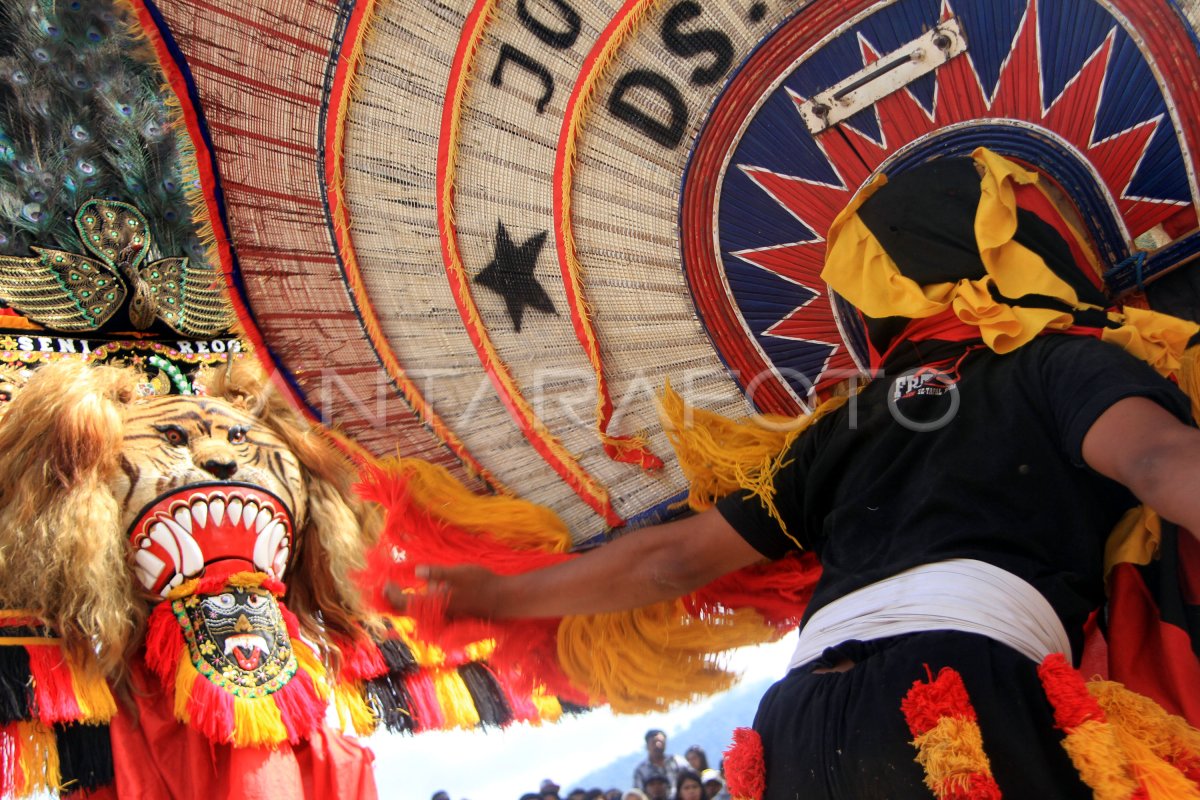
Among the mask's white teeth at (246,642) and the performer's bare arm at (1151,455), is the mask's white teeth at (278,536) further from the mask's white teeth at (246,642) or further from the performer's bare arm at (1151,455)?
the performer's bare arm at (1151,455)

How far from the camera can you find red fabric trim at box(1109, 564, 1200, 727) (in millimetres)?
1473

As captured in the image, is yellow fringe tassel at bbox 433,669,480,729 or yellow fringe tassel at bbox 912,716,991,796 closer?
yellow fringe tassel at bbox 912,716,991,796

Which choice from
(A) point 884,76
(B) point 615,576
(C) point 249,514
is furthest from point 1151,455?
(C) point 249,514

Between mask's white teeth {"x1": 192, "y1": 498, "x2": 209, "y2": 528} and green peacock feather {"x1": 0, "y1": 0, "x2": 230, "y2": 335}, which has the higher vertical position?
green peacock feather {"x1": 0, "y1": 0, "x2": 230, "y2": 335}

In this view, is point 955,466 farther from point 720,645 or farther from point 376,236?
point 376,236

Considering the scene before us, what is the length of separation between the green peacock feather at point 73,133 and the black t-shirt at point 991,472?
143 inches

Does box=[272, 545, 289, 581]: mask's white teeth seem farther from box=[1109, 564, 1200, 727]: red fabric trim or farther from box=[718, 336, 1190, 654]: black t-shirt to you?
box=[1109, 564, 1200, 727]: red fabric trim

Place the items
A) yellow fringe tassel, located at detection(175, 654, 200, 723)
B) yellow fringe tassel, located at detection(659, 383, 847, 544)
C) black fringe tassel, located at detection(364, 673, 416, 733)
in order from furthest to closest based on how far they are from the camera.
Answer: black fringe tassel, located at detection(364, 673, 416, 733) < yellow fringe tassel, located at detection(175, 654, 200, 723) < yellow fringe tassel, located at detection(659, 383, 847, 544)

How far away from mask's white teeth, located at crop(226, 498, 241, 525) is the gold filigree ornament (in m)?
1.51

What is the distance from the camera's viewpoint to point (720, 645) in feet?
6.89

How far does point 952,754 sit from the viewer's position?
1283 millimetres

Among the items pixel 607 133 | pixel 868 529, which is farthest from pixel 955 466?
pixel 607 133

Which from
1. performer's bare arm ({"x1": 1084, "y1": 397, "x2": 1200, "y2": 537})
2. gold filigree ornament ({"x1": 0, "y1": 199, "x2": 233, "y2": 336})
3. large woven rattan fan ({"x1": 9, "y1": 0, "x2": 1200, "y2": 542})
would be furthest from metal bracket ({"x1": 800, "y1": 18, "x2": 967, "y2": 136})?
gold filigree ornament ({"x1": 0, "y1": 199, "x2": 233, "y2": 336})

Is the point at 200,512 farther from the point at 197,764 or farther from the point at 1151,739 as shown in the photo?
the point at 1151,739
